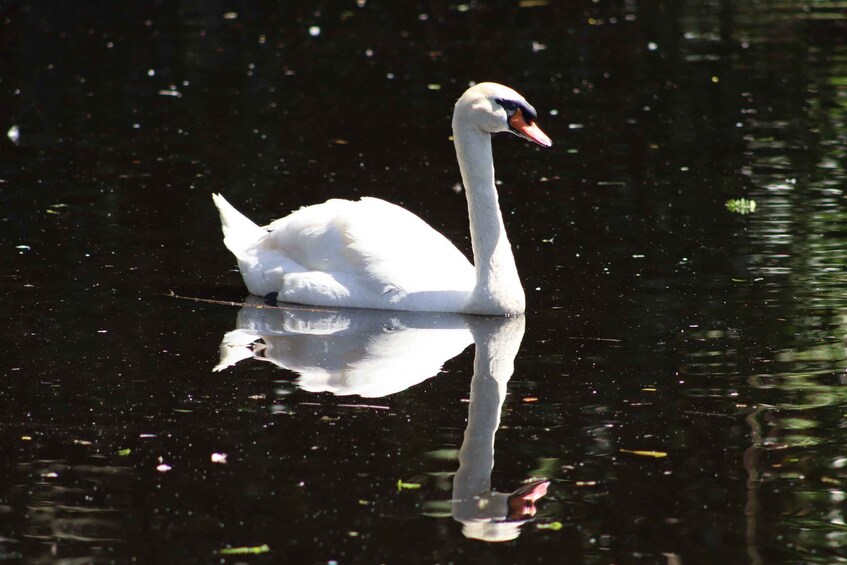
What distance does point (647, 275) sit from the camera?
10672mm

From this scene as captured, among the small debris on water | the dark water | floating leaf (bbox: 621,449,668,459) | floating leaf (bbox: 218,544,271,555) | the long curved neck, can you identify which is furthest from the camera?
the small debris on water

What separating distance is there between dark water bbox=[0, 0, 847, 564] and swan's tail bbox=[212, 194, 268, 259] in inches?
11.9

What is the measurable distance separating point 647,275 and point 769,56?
1189 centimetres

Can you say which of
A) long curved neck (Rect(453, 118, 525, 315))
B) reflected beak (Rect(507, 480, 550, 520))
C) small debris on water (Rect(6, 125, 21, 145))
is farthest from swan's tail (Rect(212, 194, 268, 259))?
small debris on water (Rect(6, 125, 21, 145))

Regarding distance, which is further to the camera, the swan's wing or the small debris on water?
the small debris on water

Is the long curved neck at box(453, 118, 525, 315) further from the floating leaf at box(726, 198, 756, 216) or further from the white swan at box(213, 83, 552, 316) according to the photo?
the floating leaf at box(726, 198, 756, 216)

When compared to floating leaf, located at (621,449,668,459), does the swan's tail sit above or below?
above

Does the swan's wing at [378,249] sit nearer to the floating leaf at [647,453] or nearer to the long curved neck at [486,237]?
the long curved neck at [486,237]

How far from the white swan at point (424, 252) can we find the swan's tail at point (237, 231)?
533 millimetres

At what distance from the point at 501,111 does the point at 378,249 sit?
1.22m

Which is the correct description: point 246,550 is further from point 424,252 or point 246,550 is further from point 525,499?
point 424,252

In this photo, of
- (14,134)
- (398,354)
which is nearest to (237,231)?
(398,354)

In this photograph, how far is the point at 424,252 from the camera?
401 inches

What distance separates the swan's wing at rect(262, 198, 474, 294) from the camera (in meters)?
10.1
